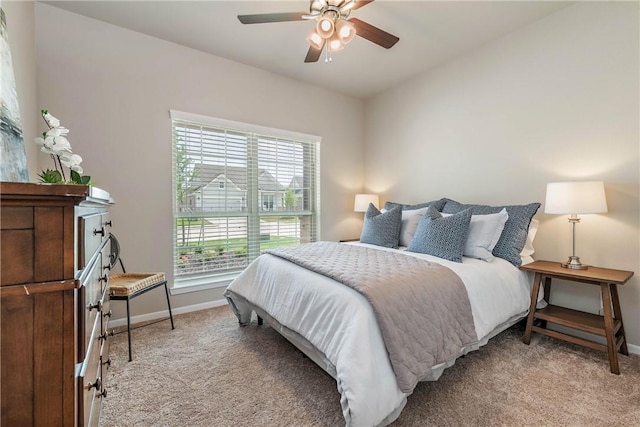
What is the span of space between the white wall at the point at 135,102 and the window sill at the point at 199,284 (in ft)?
0.22

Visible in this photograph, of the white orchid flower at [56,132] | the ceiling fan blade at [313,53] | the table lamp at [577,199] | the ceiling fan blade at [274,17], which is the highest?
the ceiling fan blade at [274,17]

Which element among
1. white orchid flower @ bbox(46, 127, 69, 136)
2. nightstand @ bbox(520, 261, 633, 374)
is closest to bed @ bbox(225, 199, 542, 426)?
nightstand @ bbox(520, 261, 633, 374)

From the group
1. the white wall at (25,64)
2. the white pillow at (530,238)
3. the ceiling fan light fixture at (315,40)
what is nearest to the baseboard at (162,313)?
the white wall at (25,64)

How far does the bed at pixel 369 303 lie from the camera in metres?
1.24

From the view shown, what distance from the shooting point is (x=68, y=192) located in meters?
0.69

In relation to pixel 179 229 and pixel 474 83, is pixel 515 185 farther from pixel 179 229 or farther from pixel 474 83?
pixel 179 229

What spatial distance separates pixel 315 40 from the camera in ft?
6.75

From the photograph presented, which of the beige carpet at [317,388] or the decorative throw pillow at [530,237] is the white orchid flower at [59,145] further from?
the decorative throw pillow at [530,237]

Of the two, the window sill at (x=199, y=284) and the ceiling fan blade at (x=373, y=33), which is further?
the window sill at (x=199, y=284)

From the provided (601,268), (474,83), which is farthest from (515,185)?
(474,83)

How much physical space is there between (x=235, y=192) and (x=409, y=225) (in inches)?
78.5

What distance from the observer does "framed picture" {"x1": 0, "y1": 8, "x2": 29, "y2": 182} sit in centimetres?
108

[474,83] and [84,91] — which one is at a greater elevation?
[474,83]

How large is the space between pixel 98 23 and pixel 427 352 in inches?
145
